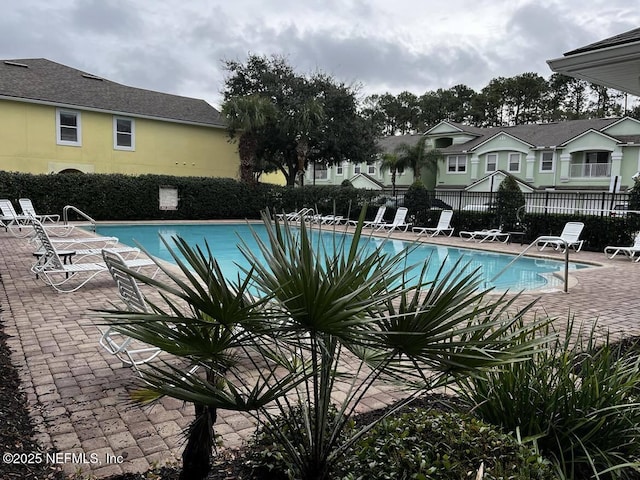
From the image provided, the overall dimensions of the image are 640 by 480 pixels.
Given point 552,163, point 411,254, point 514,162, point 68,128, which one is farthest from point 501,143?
point 68,128

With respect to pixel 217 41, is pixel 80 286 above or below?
below

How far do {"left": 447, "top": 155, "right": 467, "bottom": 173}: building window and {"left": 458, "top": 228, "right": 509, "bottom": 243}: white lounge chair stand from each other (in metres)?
19.0

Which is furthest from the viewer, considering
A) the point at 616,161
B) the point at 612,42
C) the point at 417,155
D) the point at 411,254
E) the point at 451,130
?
the point at 451,130

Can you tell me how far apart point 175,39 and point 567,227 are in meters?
18.6

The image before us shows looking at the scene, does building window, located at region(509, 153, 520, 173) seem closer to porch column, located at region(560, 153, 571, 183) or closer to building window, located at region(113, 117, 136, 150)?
porch column, located at region(560, 153, 571, 183)

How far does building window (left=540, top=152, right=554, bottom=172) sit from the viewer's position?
31797 millimetres

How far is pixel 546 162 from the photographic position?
32.0m

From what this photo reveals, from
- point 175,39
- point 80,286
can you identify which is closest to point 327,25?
point 175,39

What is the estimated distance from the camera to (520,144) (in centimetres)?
3228

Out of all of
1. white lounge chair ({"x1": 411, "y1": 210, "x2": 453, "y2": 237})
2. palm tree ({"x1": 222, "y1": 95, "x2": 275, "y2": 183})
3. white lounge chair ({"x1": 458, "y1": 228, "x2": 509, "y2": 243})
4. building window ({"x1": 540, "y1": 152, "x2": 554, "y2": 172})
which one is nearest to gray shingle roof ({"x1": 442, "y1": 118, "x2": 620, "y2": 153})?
building window ({"x1": 540, "y1": 152, "x2": 554, "y2": 172})

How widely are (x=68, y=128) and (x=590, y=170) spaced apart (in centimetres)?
2999

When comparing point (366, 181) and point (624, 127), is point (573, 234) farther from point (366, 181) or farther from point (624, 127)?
point (366, 181)

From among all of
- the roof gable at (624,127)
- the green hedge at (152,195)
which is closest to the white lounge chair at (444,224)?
the green hedge at (152,195)

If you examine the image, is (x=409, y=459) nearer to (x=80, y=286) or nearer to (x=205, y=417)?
(x=205, y=417)
